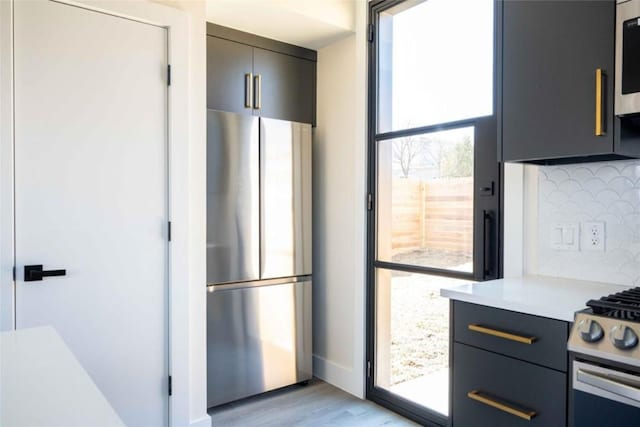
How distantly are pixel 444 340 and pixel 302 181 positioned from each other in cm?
134

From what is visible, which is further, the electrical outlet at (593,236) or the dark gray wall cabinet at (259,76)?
the dark gray wall cabinet at (259,76)

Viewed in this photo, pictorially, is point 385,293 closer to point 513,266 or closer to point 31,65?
point 513,266

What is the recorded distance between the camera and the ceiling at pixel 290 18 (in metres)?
2.54

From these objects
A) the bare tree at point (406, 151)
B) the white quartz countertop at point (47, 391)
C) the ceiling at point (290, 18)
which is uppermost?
the ceiling at point (290, 18)

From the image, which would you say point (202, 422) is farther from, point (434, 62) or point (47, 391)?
point (434, 62)

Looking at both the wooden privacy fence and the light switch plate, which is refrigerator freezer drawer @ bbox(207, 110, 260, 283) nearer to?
the wooden privacy fence

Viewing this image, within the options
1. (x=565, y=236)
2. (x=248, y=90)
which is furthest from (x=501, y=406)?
Result: (x=248, y=90)

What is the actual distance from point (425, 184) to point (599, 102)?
3.60ft

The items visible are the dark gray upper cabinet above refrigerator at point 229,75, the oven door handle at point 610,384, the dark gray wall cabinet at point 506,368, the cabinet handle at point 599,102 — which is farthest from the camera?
the dark gray upper cabinet above refrigerator at point 229,75

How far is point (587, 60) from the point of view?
1589 mm

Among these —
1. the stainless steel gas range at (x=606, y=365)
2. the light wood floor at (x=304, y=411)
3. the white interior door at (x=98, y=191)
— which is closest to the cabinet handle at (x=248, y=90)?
the white interior door at (x=98, y=191)

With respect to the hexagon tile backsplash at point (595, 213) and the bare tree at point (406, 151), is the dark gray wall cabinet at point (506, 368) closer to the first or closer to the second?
the hexagon tile backsplash at point (595, 213)

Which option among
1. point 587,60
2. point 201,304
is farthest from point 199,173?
point 587,60

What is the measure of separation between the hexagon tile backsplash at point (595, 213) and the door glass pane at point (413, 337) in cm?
50
